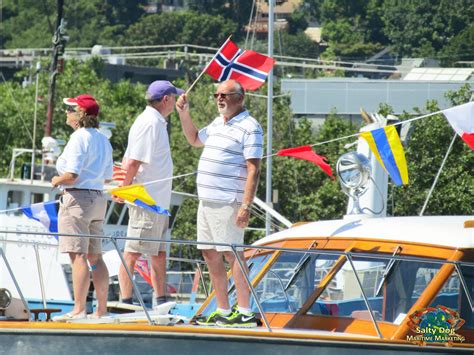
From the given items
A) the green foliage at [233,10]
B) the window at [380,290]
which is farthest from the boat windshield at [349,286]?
the green foliage at [233,10]

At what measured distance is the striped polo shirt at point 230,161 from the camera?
29.5ft

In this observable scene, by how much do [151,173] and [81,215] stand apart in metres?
0.97

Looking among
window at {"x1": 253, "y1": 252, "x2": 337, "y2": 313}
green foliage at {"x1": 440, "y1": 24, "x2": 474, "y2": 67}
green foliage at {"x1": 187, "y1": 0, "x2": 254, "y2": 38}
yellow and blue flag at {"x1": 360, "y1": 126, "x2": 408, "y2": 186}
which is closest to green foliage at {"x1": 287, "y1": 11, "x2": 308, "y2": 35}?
green foliage at {"x1": 187, "y1": 0, "x2": 254, "y2": 38}

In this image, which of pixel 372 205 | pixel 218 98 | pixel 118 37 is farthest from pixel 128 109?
pixel 118 37

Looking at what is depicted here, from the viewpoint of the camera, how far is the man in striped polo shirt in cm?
889

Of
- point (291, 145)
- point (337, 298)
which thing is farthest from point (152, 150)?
point (291, 145)

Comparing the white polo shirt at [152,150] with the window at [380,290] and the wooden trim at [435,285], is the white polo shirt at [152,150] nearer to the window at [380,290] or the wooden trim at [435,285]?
the window at [380,290]

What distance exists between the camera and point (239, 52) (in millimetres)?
11570

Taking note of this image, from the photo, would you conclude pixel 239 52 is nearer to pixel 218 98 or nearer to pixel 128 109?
pixel 218 98

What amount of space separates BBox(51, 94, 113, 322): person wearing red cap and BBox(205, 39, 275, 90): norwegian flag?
2.47 metres

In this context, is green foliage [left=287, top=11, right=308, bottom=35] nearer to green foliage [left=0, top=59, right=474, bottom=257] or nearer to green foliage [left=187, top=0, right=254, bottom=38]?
green foliage [left=187, top=0, right=254, bottom=38]

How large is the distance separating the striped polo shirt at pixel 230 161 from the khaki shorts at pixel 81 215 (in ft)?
2.59

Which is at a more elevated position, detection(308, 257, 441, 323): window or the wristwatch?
the wristwatch

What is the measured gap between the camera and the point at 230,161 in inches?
354
